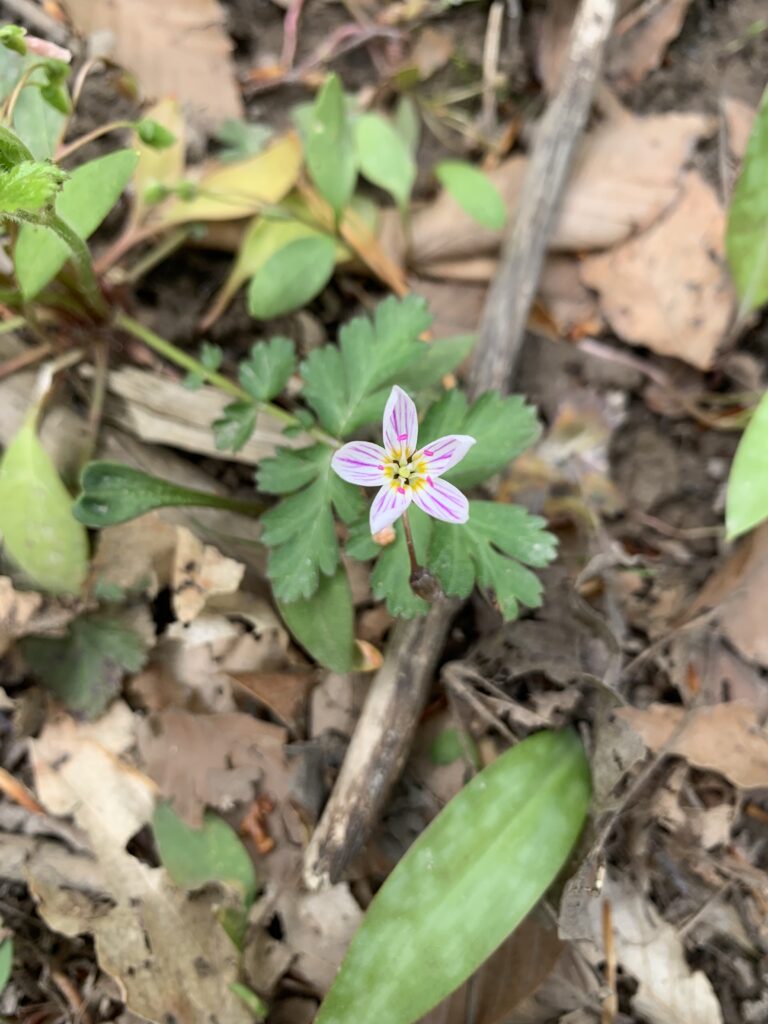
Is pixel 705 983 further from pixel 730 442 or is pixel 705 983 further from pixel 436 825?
pixel 730 442

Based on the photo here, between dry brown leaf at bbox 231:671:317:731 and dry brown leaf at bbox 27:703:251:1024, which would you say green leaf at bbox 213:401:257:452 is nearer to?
dry brown leaf at bbox 231:671:317:731

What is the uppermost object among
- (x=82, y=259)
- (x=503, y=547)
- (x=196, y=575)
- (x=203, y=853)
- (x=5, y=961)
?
(x=82, y=259)

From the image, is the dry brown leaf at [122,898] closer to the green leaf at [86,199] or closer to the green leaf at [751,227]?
the green leaf at [86,199]

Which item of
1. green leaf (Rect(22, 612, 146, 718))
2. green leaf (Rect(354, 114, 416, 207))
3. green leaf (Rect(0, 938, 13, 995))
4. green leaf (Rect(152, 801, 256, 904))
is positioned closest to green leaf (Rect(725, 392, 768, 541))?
green leaf (Rect(354, 114, 416, 207))

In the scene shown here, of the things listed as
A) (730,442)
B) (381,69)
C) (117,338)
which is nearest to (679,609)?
(730,442)

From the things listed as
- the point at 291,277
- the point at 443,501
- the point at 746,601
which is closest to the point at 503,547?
the point at 443,501

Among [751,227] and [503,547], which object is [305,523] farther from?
[751,227]
